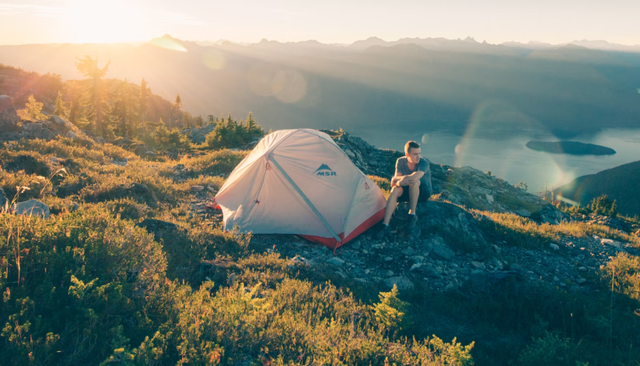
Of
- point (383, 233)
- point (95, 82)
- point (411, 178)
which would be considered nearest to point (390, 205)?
point (383, 233)

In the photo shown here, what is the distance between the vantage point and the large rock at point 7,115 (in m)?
14.7

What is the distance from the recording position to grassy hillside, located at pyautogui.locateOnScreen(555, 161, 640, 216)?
289ft

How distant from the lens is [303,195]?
25.0ft

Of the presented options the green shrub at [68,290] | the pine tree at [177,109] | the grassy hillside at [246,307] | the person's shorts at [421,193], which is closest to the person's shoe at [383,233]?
the grassy hillside at [246,307]

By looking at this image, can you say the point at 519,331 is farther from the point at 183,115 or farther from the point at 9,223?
the point at 183,115

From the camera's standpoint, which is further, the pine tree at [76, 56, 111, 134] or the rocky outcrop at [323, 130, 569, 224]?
the pine tree at [76, 56, 111, 134]

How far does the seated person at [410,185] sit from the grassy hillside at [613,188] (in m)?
98.6

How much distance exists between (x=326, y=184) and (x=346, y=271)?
229 cm

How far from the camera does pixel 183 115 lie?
80.2 meters

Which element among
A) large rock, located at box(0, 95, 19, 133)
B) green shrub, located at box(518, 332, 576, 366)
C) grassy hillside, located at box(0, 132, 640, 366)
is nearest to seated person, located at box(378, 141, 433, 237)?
grassy hillside, located at box(0, 132, 640, 366)

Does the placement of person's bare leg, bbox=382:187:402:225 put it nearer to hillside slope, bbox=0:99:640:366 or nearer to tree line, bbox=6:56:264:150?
hillside slope, bbox=0:99:640:366

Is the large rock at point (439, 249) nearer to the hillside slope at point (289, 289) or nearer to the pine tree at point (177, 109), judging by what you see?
the hillside slope at point (289, 289)

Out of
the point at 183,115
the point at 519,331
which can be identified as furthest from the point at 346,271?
the point at 183,115

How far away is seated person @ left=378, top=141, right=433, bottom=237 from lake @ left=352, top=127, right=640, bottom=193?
308 ft
